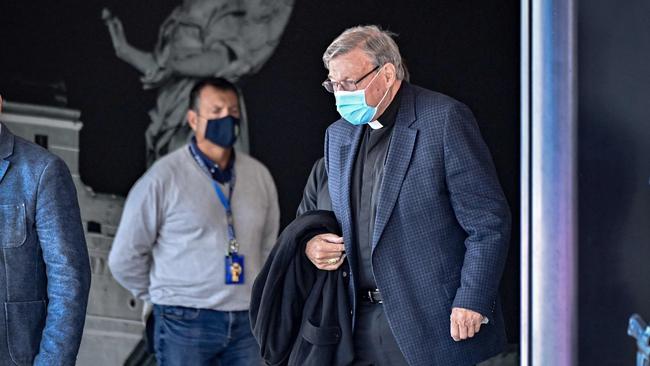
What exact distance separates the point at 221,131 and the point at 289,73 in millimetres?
648

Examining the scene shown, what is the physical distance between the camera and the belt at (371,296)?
11.0 feet

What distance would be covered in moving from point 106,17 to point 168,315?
152cm

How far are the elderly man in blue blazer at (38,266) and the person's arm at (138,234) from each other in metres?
1.57

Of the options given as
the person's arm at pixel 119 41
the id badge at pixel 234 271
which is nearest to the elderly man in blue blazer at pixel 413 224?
the id badge at pixel 234 271

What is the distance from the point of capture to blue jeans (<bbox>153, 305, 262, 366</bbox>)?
4812mm

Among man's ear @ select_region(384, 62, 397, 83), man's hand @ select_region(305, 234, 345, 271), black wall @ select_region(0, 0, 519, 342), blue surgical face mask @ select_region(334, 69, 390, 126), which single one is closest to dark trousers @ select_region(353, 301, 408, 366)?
man's hand @ select_region(305, 234, 345, 271)

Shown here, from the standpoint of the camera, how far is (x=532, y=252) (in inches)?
168

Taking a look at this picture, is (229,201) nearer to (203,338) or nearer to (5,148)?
(203,338)

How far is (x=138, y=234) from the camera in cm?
493

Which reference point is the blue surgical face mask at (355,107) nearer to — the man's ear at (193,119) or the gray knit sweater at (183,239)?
the gray knit sweater at (183,239)

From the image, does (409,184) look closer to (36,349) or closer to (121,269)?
(36,349)

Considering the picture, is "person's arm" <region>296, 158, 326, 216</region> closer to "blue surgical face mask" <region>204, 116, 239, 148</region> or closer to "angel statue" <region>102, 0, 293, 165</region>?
"blue surgical face mask" <region>204, 116, 239, 148</region>

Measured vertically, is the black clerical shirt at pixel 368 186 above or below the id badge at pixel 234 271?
above

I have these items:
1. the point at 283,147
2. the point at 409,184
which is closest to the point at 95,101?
the point at 283,147
